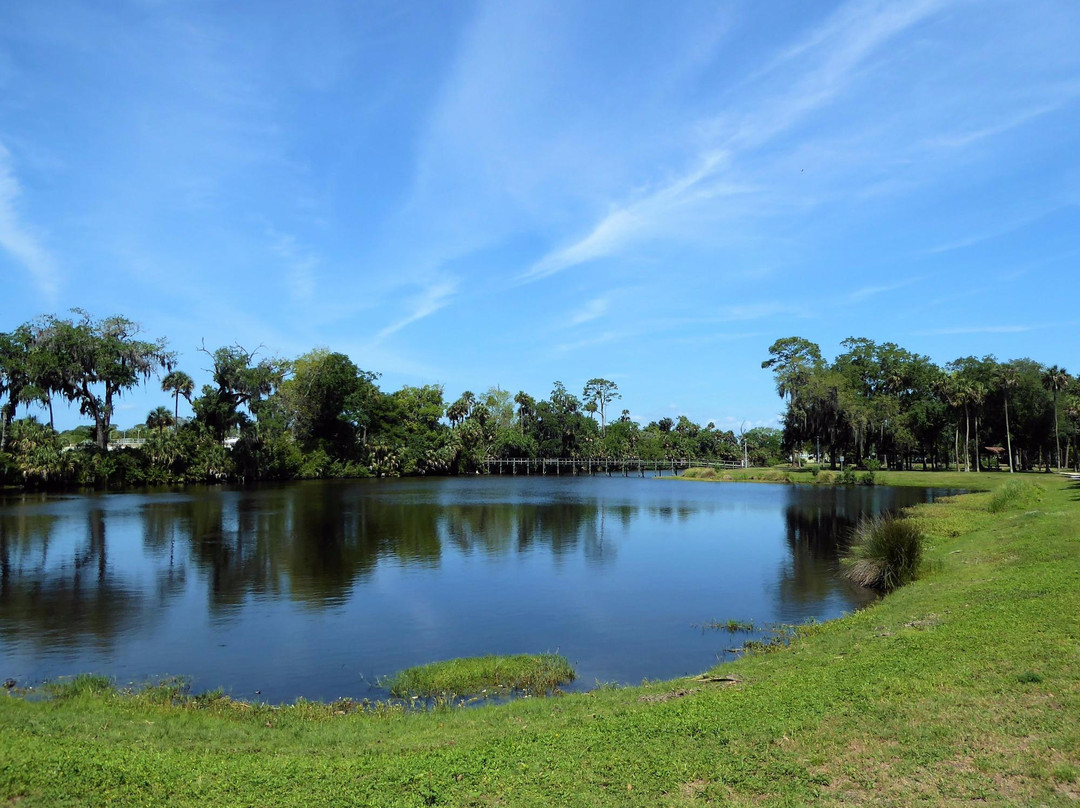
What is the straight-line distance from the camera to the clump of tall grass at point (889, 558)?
19.8 meters

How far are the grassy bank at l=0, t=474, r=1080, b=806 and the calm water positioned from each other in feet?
9.52

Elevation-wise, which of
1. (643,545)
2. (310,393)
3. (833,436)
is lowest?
(643,545)

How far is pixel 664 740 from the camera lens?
7.67 metres

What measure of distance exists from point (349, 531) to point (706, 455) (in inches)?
4236

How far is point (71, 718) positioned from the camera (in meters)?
9.24

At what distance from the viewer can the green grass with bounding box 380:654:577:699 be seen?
1243 centimetres

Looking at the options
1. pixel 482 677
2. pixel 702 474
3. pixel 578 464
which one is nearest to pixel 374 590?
pixel 482 677

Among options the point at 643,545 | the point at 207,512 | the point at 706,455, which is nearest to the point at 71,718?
the point at 643,545

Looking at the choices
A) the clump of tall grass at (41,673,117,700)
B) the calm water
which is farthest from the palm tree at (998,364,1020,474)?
the clump of tall grass at (41,673,117,700)

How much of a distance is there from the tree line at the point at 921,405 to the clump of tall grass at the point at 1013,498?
39.6 metres

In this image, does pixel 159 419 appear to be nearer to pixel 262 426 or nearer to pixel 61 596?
pixel 262 426

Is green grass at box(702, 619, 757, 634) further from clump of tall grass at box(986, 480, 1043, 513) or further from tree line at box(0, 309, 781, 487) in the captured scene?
tree line at box(0, 309, 781, 487)

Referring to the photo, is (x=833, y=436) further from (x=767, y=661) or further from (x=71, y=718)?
(x=71, y=718)

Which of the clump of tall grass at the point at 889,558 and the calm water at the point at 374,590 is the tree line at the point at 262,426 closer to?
the calm water at the point at 374,590
